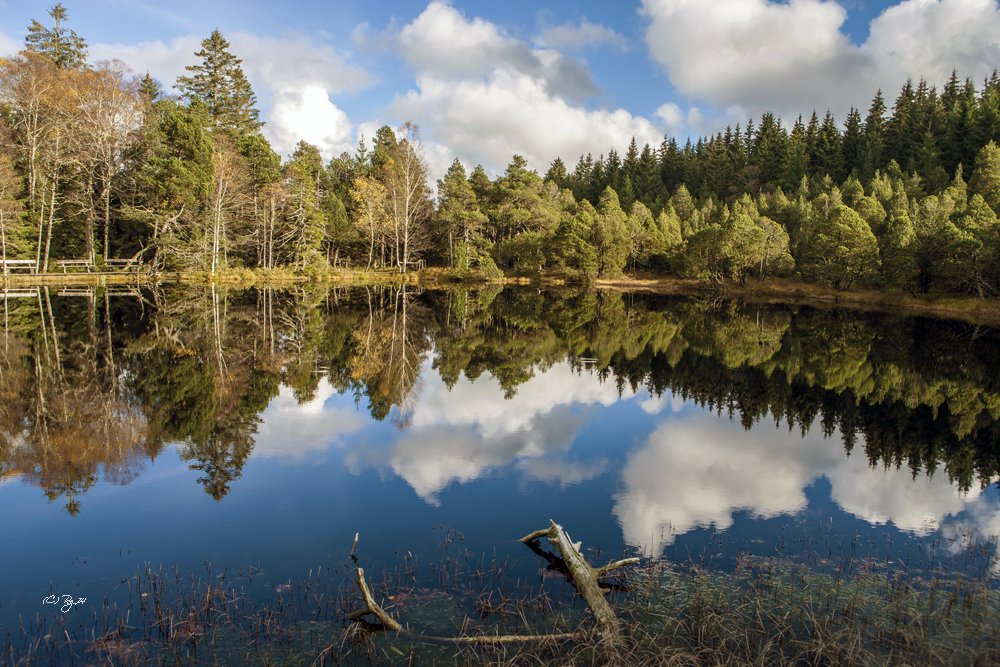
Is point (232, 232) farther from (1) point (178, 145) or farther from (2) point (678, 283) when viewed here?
(2) point (678, 283)

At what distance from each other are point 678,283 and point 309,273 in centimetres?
3970

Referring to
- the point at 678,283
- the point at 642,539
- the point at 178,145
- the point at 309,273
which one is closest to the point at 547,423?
the point at 642,539

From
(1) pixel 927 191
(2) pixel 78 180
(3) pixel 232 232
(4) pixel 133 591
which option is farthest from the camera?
(1) pixel 927 191

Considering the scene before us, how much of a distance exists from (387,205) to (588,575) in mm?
56047

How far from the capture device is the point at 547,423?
497 inches

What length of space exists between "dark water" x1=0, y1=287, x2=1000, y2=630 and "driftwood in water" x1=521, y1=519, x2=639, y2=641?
1.29ft

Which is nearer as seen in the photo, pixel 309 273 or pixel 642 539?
pixel 642 539

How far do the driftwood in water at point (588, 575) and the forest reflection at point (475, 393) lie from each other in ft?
4.48

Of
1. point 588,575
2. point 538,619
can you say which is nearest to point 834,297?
point 588,575

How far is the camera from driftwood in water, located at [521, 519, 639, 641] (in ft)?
16.9

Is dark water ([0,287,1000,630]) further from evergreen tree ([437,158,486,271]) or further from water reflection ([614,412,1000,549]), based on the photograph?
evergreen tree ([437,158,486,271])

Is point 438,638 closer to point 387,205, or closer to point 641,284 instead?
point 387,205

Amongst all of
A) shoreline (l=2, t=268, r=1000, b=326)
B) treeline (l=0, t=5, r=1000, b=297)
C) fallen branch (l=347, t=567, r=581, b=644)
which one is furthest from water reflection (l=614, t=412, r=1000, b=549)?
treeline (l=0, t=5, r=1000, b=297)

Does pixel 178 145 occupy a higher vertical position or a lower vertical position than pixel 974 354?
higher
